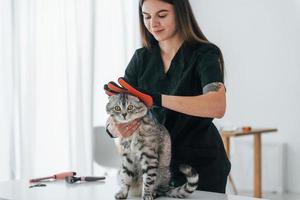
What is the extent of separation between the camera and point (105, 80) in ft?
12.7

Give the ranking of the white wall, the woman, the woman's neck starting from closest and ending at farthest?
the woman, the woman's neck, the white wall

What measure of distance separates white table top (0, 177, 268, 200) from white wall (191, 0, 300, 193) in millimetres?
3156

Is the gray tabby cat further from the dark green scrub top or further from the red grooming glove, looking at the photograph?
the dark green scrub top

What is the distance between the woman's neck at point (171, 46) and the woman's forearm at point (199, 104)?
11.2 inches

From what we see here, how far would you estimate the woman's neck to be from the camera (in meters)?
1.50

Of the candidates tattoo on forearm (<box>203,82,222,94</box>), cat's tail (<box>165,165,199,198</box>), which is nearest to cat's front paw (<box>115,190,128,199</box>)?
cat's tail (<box>165,165,199,198</box>)

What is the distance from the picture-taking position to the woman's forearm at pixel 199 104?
4.07ft

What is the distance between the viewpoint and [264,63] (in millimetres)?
4465

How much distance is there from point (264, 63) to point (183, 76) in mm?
3188

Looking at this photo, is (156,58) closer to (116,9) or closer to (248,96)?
(116,9)

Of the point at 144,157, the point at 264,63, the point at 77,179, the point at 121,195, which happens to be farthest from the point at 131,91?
the point at 264,63

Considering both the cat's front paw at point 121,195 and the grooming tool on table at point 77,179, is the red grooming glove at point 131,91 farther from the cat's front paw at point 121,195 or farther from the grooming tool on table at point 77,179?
the grooming tool on table at point 77,179

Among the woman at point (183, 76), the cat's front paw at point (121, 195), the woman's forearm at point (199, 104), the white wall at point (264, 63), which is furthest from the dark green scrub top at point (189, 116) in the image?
the white wall at point (264, 63)
